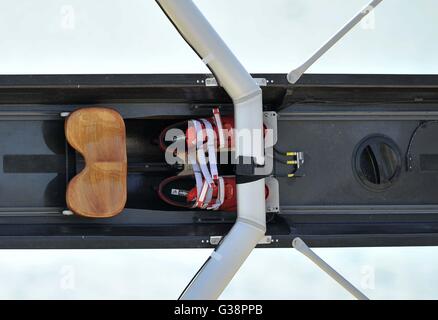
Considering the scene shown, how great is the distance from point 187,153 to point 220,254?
296 millimetres

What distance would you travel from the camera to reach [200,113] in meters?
1.51

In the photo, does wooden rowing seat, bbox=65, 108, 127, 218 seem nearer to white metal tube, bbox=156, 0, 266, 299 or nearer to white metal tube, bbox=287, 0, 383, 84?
white metal tube, bbox=156, 0, 266, 299

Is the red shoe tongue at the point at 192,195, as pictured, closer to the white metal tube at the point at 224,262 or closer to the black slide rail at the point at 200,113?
the black slide rail at the point at 200,113

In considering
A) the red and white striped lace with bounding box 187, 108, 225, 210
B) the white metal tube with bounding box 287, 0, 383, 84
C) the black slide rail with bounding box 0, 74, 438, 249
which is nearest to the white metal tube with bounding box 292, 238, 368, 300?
the black slide rail with bounding box 0, 74, 438, 249

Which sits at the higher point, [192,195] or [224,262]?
[192,195]

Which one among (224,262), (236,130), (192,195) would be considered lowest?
(224,262)

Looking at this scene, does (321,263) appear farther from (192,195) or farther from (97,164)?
(97,164)

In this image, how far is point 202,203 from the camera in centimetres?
147

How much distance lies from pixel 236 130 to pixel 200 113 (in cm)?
18

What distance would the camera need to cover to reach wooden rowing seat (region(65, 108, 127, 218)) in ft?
4.68

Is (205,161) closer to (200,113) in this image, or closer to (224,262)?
(200,113)

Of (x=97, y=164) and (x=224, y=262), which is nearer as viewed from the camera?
(x=224, y=262)

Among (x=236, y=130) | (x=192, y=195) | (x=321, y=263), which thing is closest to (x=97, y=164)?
(x=192, y=195)

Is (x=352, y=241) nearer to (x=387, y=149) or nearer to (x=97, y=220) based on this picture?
(x=387, y=149)
